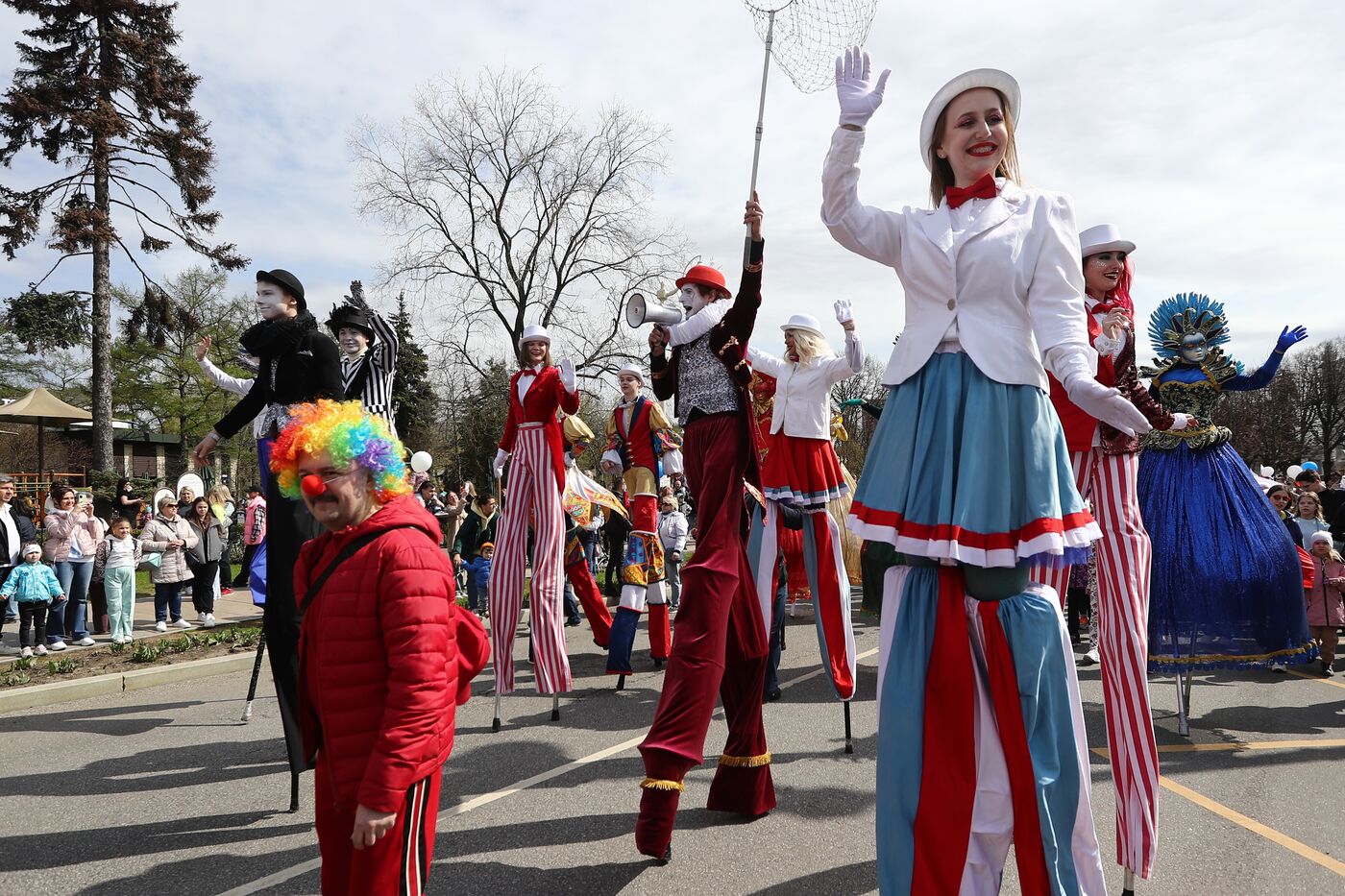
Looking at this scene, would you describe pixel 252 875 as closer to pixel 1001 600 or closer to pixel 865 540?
pixel 865 540

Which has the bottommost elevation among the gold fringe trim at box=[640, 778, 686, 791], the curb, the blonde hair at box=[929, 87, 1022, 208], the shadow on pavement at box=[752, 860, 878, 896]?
the shadow on pavement at box=[752, 860, 878, 896]

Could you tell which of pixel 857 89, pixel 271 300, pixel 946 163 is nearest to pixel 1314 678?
pixel 946 163

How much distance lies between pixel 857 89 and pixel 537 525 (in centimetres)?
405

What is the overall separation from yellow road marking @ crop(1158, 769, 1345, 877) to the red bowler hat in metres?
2.94

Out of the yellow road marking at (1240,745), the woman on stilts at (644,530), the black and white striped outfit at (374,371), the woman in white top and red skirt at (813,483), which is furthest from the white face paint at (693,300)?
the yellow road marking at (1240,745)

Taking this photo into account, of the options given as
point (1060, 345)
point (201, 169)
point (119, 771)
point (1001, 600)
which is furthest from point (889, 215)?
point (201, 169)

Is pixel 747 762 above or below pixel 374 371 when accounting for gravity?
below

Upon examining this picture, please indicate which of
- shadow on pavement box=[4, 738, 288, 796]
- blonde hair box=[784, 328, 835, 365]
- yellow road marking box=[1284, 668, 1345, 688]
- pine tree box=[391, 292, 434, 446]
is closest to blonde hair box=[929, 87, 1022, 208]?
blonde hair box=[784, 328, 835, 365]

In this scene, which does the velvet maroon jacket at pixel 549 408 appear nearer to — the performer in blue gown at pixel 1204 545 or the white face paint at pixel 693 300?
the white face paint at pixel 693 300

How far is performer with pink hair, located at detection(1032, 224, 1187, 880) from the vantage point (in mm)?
3178

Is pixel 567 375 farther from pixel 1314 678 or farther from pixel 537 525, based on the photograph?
pixel 1314 678

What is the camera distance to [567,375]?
5.96 meters

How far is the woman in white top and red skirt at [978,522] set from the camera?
2.26m

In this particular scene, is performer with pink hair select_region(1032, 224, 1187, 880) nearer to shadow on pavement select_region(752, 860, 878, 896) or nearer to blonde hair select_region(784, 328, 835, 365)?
shadow on pavement select_region(752, 860, 878, 896)
